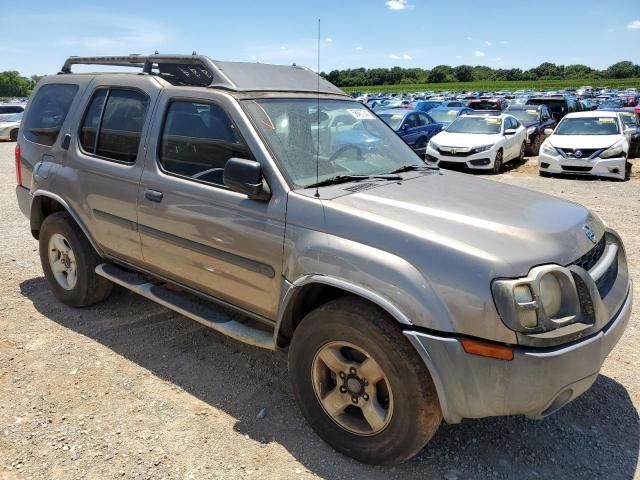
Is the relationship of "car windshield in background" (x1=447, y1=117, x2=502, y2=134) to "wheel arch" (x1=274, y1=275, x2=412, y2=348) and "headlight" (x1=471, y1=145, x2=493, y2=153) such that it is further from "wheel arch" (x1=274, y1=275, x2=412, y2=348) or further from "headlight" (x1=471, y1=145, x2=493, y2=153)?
"wheel arch" (x1=274, y1=275, x2=412, y2=348)

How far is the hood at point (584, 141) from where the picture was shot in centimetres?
1241

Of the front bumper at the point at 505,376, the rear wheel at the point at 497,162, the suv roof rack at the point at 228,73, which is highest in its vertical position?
the suv roof rack at the point at 228,73

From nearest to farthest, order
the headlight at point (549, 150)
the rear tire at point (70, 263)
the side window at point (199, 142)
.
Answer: the side window at point (199, 142) < the rear tire at point (70, 263) < the headlight at point (549, 150)

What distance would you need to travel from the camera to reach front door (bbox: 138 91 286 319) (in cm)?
297

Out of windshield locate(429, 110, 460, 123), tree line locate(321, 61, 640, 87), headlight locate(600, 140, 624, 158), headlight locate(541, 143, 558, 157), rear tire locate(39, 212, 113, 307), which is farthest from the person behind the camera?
tree line locate(321, 61, 640, 87)

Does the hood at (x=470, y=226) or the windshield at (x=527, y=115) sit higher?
the hood at (x=470, y=226)

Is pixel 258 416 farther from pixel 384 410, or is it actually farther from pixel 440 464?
pixel 440 464

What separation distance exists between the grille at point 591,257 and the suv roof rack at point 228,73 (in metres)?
2.08

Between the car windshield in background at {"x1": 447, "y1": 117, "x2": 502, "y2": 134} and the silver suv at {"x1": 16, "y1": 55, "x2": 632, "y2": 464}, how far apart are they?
35.3ft

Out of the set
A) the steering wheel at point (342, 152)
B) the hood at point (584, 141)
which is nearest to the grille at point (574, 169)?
the hood at point (584, 141)

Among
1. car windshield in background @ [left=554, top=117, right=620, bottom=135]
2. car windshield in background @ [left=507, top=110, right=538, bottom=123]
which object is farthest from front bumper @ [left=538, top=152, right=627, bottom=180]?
car windshield in background @ [left=507, top=110, right=538, bottom=123]

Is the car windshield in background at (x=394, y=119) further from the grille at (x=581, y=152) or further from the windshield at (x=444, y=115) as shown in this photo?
the grille at (x=581, y=152)

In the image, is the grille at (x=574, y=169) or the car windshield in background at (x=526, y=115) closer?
the grille at (x=574, y=169)

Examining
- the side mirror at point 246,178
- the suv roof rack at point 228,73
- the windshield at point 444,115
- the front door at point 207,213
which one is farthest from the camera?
the windshield at point 444,115
